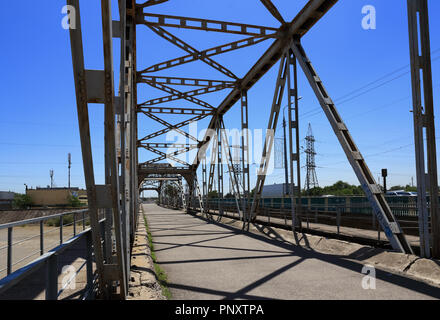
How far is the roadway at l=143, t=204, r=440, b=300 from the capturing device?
16.5 feet

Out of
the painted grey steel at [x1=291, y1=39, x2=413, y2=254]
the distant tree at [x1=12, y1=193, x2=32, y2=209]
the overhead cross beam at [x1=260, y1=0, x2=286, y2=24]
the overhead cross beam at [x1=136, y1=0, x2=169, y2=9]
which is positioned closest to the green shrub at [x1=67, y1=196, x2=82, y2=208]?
the distant tree at [x1=12, y1=193, x2=32, y2=209]

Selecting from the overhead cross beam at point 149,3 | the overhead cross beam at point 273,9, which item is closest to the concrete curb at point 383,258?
the overhead cross beam at point 273,9

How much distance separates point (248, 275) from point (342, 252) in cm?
292

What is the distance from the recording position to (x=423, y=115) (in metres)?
6.64

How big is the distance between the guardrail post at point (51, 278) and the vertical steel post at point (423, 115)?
20.9 feet

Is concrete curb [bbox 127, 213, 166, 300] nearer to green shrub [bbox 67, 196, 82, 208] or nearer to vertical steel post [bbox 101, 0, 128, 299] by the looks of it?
vertical steel post [bbox 101, 0, 128, 299]

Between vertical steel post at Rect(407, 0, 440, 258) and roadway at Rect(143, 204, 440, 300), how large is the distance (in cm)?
148

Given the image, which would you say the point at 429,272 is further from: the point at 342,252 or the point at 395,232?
the point at 342,252

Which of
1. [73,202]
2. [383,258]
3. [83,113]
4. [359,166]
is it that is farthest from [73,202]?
[83,113]

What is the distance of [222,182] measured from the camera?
850 inches

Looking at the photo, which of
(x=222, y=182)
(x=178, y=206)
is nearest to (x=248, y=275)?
(x=222, y=182)

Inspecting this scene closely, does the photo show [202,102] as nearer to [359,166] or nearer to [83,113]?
[359,166]

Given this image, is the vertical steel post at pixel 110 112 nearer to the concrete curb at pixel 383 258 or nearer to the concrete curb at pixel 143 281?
the concrete curb at pixel 143 281

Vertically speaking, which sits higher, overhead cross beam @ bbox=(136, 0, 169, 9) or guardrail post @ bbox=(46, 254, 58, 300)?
overhead cross beam @ bbox=(136, 0, 169, 9)
